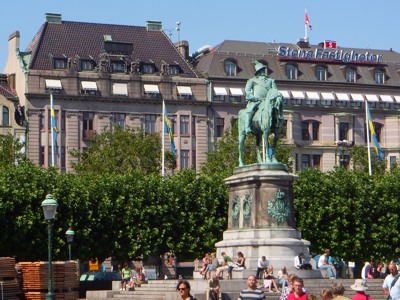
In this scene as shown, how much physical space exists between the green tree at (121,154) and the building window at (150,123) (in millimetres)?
9047

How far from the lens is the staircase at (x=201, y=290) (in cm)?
4472

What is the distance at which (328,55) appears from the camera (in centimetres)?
11031

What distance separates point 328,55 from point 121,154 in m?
29.0

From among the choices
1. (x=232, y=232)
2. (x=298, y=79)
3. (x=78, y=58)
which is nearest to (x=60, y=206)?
(x=232, y=232)

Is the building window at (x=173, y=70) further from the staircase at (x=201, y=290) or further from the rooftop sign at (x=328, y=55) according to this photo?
the staircase at (x=201, y=290)

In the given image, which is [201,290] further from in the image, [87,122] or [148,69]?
[148,69]

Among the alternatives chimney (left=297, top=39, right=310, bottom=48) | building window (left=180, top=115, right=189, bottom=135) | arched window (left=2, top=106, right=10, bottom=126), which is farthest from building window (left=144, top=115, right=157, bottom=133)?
chimney (left=297, top=39, right=310, bottom=48)

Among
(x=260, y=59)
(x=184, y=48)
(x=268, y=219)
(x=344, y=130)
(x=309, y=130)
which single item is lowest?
A: (x=268, y=219)

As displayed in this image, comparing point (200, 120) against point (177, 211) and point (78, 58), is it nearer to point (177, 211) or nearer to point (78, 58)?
point (78, 58)

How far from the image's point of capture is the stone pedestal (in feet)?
160

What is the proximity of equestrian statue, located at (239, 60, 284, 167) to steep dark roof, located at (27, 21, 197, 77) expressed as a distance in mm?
49301

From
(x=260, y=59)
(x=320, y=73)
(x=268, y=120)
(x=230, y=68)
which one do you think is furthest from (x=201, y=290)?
(x=320, y=73)

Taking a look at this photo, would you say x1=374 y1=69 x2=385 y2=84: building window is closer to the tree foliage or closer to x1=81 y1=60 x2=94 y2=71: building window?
x1=81 y1=60 x2=94 y2=71: building window

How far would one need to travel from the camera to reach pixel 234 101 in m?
105
